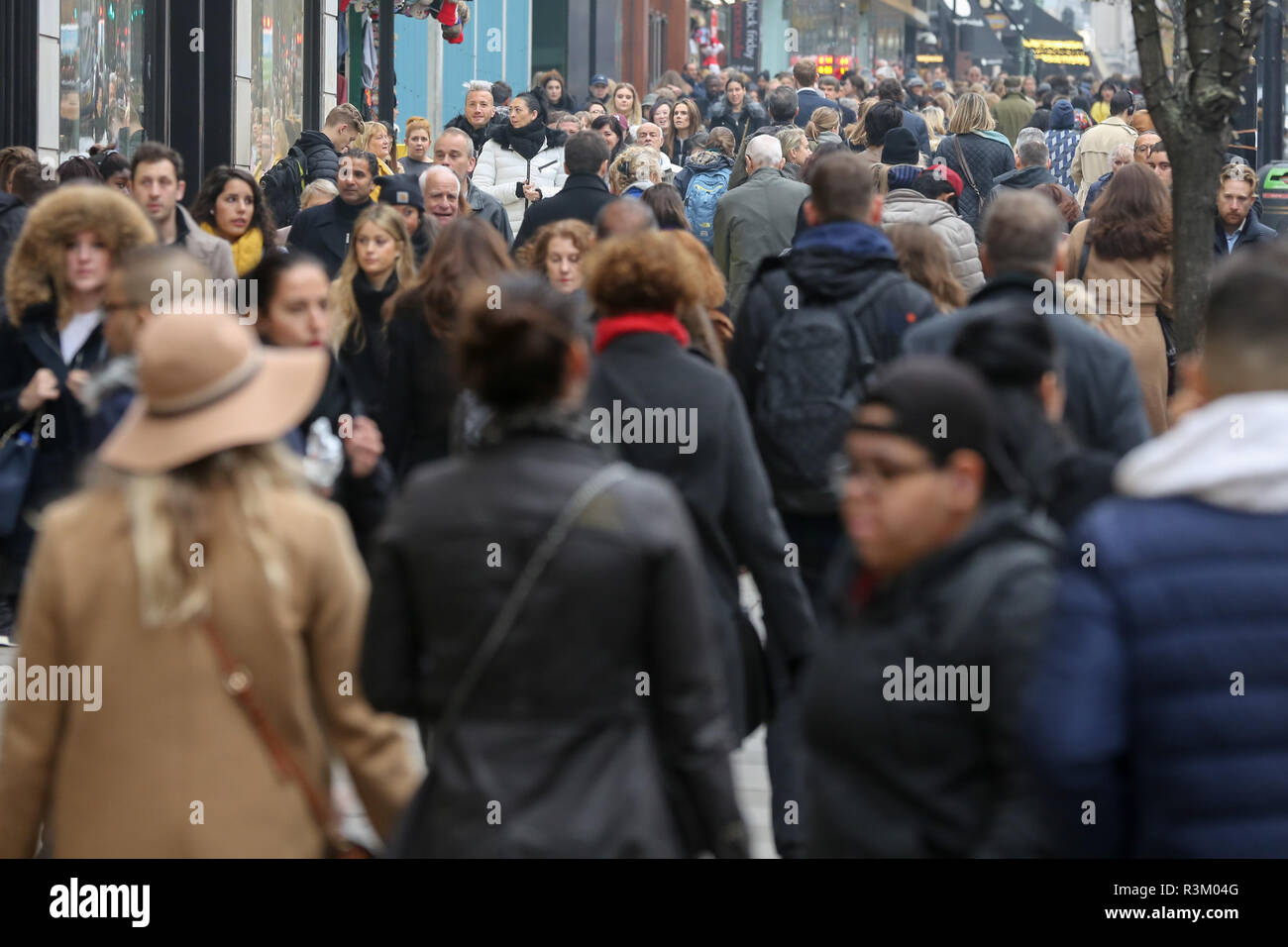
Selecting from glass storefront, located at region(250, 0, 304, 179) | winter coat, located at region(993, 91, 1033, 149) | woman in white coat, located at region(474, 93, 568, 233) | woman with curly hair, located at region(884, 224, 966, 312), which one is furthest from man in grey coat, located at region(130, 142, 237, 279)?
winter coat, located at region(993, 91, 1033, 149)

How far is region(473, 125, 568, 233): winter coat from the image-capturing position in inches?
600

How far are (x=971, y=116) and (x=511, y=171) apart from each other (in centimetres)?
362

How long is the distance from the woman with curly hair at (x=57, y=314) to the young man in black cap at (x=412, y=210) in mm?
3151

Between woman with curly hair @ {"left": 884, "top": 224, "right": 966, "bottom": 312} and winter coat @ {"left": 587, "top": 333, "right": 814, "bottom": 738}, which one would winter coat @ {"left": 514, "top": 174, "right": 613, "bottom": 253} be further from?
winter coat @ {"left": 587, "top": 333, "right": 814, "bottom": 738}

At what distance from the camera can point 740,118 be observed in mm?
21031

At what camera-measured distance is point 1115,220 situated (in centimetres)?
823

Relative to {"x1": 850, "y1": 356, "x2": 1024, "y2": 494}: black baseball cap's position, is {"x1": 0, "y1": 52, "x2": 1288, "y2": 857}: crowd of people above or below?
below

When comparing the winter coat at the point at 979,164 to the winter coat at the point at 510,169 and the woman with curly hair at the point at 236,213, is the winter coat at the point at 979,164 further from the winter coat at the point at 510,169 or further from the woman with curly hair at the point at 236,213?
the woman with curly hair at the point at 236,213

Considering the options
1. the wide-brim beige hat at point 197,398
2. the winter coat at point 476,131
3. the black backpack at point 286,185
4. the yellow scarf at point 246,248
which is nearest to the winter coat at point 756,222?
the yellow scarf at point 246,248

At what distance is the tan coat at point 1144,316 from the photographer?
26.5ft

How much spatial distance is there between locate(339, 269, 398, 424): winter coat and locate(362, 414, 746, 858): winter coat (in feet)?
10.7

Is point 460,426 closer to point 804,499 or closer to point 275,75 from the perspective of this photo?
point 804,499
